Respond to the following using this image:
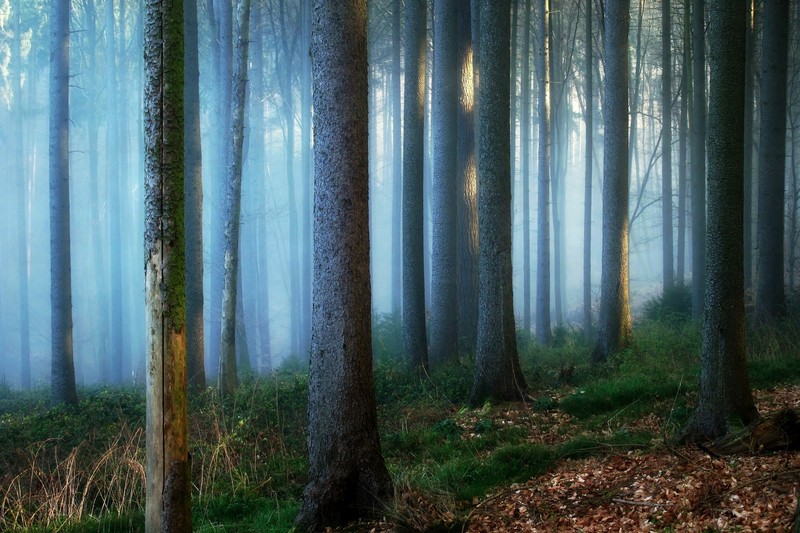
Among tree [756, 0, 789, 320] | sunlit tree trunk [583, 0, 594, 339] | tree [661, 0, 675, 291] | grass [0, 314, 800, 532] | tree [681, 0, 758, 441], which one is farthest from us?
tree [661, 0, 675, 291]

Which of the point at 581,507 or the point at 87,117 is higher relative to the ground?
the point at 87,117

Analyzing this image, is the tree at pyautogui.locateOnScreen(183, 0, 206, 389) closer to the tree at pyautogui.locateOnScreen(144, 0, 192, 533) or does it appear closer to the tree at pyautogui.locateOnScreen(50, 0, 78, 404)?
the tree at pyautogui.locateOnScreen(50, 0, 78, 404)

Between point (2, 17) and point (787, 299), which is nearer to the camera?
point (787, 299)

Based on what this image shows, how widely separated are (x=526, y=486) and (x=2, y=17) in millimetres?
43674

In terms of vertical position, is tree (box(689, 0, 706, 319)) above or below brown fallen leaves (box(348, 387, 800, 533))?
above

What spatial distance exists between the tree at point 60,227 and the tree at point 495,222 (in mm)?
9575

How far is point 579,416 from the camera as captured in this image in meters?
10.1

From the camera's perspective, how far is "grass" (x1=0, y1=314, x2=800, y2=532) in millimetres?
6984

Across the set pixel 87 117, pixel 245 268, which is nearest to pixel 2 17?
pixel 87 117

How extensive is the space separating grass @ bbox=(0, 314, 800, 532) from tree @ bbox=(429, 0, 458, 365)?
1.01 metres

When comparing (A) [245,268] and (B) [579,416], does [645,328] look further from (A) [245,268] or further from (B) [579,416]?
(A) [245,268]

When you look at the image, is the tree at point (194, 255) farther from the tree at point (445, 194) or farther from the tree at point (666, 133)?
the tree at point (666, 133)

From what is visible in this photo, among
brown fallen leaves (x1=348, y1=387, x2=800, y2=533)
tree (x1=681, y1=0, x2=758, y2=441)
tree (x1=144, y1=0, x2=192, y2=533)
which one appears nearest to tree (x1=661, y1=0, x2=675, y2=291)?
tree (x1=681, y1=0, x2=758, y2=441)

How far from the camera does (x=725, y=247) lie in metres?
7.22
